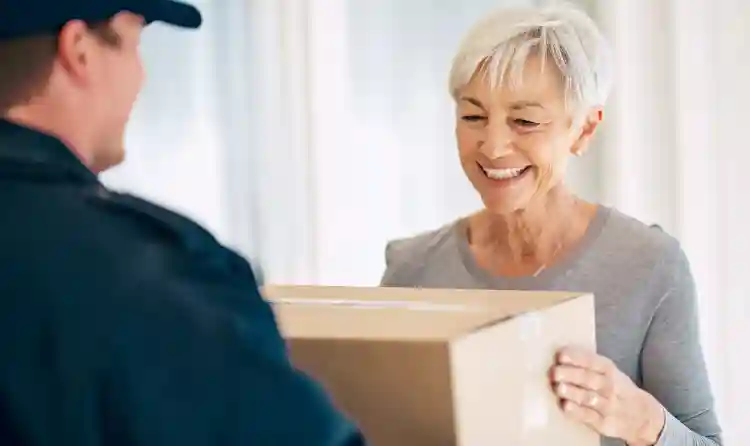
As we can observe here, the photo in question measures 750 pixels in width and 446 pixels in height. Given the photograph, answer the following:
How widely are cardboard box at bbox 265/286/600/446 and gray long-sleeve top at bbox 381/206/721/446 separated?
0.35 m

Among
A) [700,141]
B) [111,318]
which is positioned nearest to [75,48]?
[111,318]

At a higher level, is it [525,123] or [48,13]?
[48,13]

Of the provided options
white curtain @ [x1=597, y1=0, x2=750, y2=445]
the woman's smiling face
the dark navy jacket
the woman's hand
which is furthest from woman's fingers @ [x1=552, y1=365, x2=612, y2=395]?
white curtain @ [x1=597, y1=0, x2=750, y2=445]

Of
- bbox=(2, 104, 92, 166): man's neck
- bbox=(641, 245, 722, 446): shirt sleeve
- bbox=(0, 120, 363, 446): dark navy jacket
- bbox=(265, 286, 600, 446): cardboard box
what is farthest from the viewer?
bbox=(641, 245, 722, 446): shirt sleeve

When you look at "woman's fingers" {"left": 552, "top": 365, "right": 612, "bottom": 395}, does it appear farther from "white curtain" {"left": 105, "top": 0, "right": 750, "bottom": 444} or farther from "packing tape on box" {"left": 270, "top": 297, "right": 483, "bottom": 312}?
"white curtain" {"left": 105, "top": 0, "right": 750, "bottom": 444}

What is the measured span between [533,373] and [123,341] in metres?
0.43

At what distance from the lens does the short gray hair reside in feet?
4.29

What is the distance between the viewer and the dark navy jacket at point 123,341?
536 mm

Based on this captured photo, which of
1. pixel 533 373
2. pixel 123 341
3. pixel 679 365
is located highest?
pixel 123 341

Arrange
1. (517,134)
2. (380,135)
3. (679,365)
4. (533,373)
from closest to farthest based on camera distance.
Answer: (533,373)
(679,365)
(517,134)
(380,135)

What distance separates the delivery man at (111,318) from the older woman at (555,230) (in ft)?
2.47

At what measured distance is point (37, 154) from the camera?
0.61 m

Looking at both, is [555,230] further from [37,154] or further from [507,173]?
[37,154]

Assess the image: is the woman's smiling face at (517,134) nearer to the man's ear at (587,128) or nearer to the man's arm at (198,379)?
the man's ear at (587,128)
